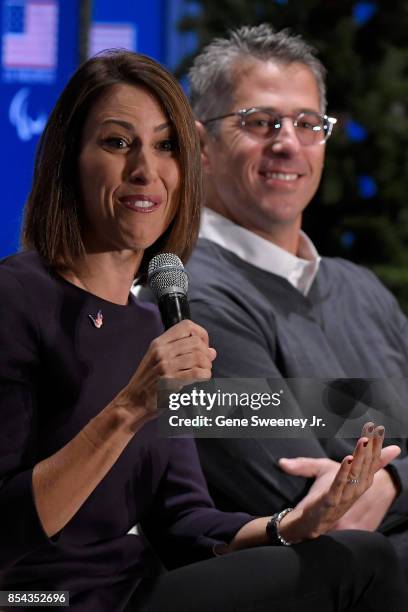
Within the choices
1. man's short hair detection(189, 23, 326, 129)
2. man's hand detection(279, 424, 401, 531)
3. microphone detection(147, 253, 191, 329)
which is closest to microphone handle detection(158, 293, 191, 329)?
microphone detection(147, 253, 191, 329)

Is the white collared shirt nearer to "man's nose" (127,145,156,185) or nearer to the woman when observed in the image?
the woman

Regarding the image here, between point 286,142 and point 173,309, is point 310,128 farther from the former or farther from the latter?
point 173,309

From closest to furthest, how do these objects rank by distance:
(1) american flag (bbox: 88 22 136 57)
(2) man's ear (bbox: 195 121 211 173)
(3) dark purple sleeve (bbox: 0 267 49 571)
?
(3) dark purple sleeve (bbox: 0 267 49 571), (2) man's ear (bbox: 195 121 211 173), (1) american flag (bbox: 88 22 136 57)

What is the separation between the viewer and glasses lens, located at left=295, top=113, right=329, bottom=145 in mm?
1924

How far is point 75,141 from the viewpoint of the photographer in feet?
4.00

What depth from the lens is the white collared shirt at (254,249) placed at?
1.91 meters

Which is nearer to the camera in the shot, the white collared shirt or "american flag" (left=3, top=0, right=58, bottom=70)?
the white collared shirt

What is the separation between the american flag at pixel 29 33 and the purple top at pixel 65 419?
6.16 feet

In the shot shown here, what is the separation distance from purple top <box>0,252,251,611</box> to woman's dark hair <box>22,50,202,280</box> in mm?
38

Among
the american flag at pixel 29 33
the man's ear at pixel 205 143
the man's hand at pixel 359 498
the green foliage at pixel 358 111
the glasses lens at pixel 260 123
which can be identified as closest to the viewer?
the man's hand at pixel 359 498

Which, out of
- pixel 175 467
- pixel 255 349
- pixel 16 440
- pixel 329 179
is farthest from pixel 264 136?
pixel 329 179

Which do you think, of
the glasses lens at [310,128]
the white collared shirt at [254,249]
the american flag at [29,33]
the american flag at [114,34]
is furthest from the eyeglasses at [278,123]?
the american flag at [114,34]

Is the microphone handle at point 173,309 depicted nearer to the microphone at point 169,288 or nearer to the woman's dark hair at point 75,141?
the microphone at point 169,288

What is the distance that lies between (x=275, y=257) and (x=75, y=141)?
750 mm
